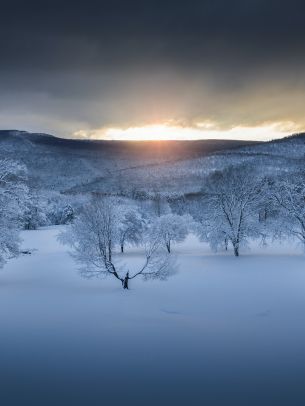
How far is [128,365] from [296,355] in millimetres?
5670

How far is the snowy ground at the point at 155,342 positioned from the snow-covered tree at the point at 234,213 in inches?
453

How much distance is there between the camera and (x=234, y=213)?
39562 millimetres

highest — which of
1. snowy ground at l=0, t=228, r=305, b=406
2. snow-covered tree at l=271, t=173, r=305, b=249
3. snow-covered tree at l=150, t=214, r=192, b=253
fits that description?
snow-covered tree at l=271, t=173, r=305, b=249

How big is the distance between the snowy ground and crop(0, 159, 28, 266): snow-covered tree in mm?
3045

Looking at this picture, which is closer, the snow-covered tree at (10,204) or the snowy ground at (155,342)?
the snowy ground at (155,342)

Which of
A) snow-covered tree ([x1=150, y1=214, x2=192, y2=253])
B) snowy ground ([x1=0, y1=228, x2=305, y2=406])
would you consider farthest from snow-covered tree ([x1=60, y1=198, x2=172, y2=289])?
snow-covered tree ([x1=150, y1=214, x2=192, y2=253])

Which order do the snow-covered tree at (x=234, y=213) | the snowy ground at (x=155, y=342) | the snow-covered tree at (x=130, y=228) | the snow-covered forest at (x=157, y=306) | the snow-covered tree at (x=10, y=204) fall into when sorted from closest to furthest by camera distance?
the snowy ground at (x=155, y=342) < the snow-covered forest at (x=157, y=306) < the snow-covered tree at (x=10, y=204) < the snow-covered tree at (x=234, y=213) < the snow-covered tree at (x=130, y=228)

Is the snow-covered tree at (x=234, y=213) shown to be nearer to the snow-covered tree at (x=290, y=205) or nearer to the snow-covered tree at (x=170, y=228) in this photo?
the snow-covered tree at (x=290, y=205)

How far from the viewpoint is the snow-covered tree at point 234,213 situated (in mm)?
39250

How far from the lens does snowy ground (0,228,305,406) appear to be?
1066 centimetres

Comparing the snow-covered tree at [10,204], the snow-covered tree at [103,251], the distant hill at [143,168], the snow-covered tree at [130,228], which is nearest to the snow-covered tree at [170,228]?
the snow-covered tree at [130,228]

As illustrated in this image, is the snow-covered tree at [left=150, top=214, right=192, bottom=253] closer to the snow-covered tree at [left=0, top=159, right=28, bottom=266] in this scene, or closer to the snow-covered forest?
the snow-covered forest

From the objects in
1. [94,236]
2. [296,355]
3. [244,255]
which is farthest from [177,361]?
[244,255]

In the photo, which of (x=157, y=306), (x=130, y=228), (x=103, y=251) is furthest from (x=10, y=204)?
(x=130, y=228)
